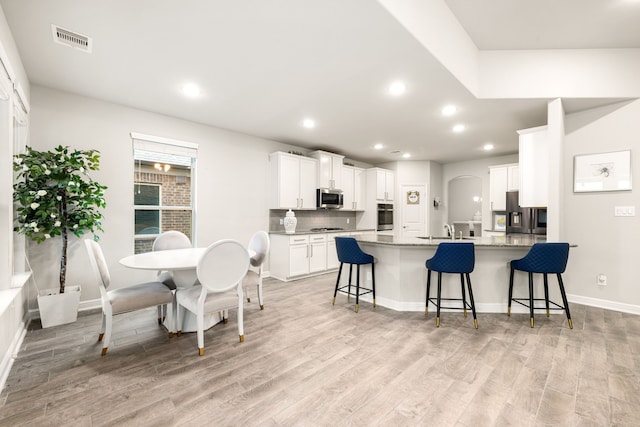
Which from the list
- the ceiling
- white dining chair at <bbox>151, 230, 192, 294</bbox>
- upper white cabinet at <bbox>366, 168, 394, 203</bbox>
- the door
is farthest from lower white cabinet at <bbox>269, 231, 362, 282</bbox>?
the door

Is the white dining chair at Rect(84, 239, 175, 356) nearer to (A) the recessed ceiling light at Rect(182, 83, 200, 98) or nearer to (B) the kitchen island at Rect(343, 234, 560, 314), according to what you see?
(A) the recessed ceiling light at Rect(182, 83, 200, 98)

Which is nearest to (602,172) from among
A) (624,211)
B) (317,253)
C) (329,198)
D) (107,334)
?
(624,211)

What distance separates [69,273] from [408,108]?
476 cm

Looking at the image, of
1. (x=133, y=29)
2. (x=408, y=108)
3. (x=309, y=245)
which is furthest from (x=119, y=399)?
(x=408, y=108)

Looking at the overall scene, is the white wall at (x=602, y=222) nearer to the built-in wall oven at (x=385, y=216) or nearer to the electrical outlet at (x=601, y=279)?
the electrical outlet at (x=601, y=279)

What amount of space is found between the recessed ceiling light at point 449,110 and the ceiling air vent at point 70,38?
3.92 meters

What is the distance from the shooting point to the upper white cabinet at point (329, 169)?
19.1ft

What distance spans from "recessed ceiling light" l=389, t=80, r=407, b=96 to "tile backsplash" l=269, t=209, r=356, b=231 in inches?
123

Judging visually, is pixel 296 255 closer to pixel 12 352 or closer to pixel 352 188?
pixel 352 188

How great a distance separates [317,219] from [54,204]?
4.35 metres

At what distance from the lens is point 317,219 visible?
6.29 metres

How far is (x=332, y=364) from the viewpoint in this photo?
2229 mm

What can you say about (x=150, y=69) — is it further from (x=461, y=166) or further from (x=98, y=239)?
(x=461, y=166)

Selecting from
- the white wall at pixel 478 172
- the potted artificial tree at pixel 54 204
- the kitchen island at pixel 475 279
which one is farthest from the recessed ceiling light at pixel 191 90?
the white wall at pixel 478 172
